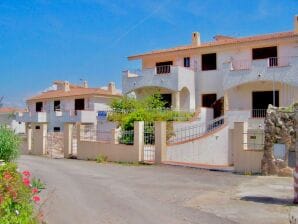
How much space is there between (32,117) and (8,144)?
35355 mm

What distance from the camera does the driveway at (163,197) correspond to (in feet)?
30.3

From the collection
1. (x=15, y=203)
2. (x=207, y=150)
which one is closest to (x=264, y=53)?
(x=207, y=150)

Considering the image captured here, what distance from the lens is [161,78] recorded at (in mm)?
33250

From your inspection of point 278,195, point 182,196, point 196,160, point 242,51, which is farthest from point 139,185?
point 242,51

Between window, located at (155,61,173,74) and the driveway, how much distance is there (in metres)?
17.4

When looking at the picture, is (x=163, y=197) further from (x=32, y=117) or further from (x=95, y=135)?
(x=32, y=117)

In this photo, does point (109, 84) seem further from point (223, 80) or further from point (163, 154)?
point (163, 154)

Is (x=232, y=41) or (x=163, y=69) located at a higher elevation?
(x=232, y=41)

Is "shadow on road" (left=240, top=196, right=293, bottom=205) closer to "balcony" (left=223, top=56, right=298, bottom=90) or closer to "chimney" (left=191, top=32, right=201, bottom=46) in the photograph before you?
"balcony" (left=223, top=56, right=298, bottom=90)

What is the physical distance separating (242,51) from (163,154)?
570 inches

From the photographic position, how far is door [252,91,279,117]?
30.0 meters

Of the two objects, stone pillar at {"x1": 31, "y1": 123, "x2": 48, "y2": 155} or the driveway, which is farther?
stone pillar at {"x1": 31, "y1": 123, "x2": 48, "y2": 155}

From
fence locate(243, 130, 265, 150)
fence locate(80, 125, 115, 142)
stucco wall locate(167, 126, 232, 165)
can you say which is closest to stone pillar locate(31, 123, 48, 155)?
fence locate(80, 125, 115, 142)

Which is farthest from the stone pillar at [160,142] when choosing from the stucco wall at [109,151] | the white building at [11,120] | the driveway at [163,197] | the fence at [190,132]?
the white building at [11,120]
